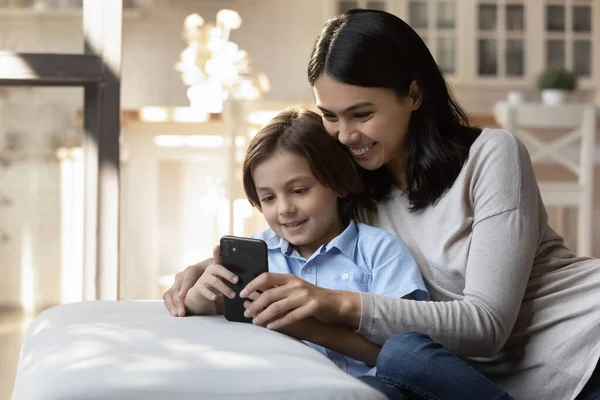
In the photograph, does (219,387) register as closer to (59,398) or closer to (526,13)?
(59,398)

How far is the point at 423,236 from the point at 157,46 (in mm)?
4217

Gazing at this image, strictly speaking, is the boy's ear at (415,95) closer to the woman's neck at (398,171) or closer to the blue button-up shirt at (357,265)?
the woman's neck at (398,171)

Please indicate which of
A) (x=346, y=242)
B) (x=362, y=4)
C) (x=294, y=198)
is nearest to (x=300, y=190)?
(x=294, y=198)

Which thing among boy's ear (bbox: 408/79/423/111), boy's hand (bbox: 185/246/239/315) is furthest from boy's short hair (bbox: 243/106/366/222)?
boy's hand (bbox: 185/246/239/315)

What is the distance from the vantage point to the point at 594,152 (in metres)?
4.22

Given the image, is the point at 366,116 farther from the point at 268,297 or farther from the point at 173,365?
the point at 173,365

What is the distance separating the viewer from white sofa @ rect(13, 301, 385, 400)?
89 centimetres

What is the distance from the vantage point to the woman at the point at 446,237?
1248 mm

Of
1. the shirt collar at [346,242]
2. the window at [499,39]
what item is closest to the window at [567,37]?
the window at [499,39]

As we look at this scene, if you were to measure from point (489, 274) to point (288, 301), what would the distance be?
1.04ft

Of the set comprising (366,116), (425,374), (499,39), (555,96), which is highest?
(499,39)

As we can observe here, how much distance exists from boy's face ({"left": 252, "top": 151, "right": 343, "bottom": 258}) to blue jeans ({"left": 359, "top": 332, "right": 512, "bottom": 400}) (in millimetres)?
379

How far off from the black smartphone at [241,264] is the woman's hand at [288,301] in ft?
0.13

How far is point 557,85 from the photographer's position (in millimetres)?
5020
